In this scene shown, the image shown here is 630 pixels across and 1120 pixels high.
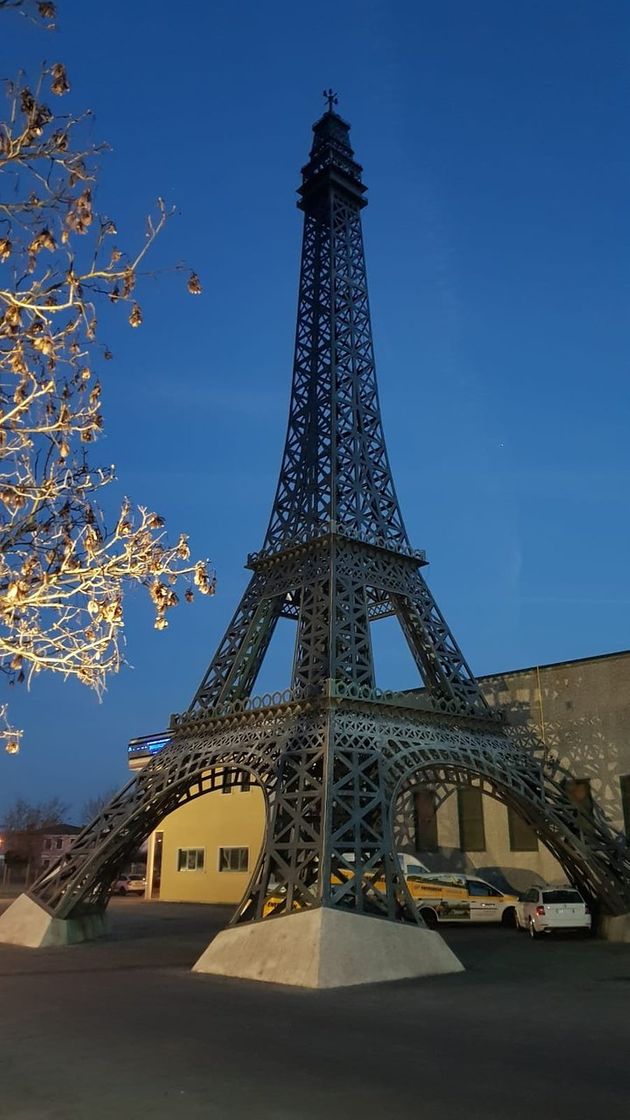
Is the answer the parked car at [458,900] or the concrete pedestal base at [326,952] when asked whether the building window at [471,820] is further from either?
the concrete pedestal base at [326,952]

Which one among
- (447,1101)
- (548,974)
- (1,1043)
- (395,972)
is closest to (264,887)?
(395,972)

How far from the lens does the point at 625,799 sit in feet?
97.9

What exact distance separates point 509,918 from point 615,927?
541 cm

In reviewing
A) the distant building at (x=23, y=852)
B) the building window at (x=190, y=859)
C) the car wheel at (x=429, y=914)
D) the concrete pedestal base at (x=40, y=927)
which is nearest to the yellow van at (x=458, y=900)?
the car wheel at (x=429, y=914)

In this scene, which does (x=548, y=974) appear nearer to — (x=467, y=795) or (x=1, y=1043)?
(x=1, y=1043)

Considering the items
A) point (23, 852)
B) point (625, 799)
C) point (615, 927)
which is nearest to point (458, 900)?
point (615, 927)

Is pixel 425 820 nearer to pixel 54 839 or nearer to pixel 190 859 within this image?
pixel 190 859

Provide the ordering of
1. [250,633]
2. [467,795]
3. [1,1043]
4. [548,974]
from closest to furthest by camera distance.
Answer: [1,1043] < [548,974] < [250,633] < [467,795]

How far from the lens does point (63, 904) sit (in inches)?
960

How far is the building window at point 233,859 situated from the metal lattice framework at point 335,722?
1529 centimetres

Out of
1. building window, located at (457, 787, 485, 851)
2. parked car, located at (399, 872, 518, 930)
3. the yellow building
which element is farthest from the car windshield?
the yellow building

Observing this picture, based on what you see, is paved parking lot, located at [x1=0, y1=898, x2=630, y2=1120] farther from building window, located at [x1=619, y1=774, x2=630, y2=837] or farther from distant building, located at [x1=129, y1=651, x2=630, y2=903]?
distant building, located at [x1=129, y1=651, x2=630, y2=903]

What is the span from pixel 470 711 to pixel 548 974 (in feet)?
33.1

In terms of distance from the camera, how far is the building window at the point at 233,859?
43750 mm
